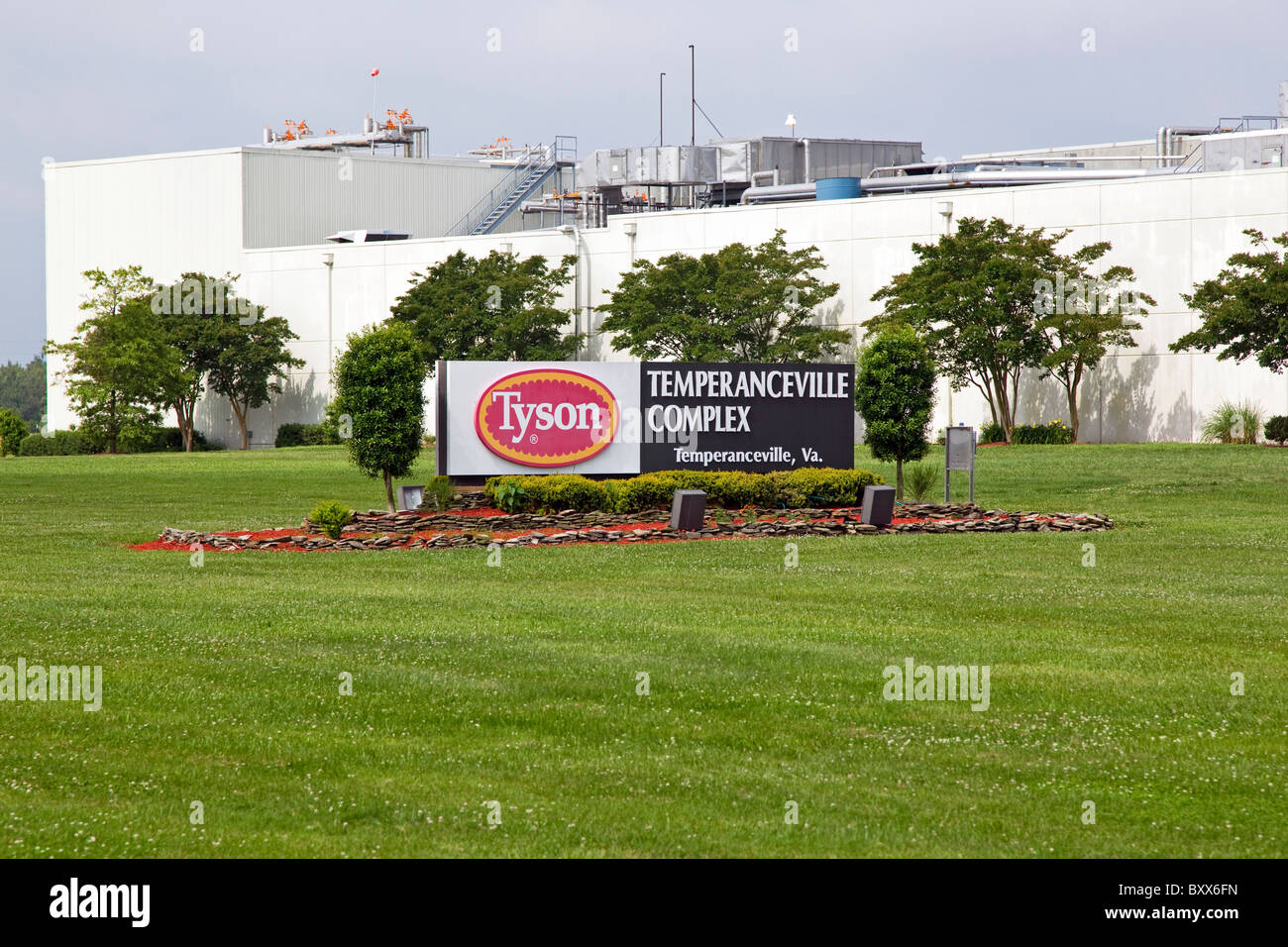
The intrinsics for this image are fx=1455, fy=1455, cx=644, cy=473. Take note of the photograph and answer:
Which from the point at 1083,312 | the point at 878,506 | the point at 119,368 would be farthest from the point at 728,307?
the point at 878,506

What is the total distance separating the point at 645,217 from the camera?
197 ft

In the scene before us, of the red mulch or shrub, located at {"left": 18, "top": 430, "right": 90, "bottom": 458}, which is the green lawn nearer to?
the red mulch

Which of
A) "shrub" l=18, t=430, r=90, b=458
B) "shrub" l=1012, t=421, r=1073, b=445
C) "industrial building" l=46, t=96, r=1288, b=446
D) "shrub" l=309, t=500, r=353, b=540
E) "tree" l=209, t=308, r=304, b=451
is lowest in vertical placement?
"shrub" l=309, t=500, r=353, b=540

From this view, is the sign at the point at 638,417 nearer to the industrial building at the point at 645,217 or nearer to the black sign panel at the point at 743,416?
the black sign panel at the point at 743,416

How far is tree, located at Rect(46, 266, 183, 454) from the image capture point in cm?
5900

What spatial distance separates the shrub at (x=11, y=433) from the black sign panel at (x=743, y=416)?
38.6m

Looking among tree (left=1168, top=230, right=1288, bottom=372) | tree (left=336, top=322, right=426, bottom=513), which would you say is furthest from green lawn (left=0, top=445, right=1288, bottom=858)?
tree (left=1168, top=230, right=1288, bottom=372)

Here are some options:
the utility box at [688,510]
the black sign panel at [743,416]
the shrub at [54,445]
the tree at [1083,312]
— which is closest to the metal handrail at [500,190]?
the shrub at [54,445]

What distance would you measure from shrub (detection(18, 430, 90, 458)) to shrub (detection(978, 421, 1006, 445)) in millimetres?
34250

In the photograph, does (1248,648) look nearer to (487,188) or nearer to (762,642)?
(762,642)

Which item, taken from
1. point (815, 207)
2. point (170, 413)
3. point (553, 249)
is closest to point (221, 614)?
point (815, 207)

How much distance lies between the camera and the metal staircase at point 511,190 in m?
74.5

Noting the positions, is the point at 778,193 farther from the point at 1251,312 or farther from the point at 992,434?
the point at 1251,312

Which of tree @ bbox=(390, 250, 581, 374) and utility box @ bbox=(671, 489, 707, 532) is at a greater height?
tree @ bbox=(390, 250, 581, 374)
